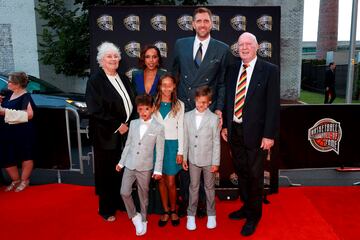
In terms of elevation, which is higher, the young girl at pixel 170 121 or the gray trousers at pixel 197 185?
the young girl at pixel 170 121

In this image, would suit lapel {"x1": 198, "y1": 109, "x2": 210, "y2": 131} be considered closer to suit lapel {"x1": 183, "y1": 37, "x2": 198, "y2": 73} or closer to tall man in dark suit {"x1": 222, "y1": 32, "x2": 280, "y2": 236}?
tall man in dark suit {"x1": 222, "y1": 32, "x2": 280, "y2": 236}

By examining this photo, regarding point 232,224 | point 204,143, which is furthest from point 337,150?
point 204,143

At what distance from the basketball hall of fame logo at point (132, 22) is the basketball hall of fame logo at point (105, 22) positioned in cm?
20

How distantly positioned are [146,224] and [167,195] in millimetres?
395

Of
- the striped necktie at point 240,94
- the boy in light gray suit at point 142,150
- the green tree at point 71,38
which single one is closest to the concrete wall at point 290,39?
the green tree at point 71,38

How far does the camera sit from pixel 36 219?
13.3 feet

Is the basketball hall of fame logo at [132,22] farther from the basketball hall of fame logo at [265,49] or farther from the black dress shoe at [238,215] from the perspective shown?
the black dress shoe at [238,215]

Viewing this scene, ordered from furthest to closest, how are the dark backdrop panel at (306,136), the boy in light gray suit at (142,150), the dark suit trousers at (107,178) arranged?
1. the dark backdrop panel at (306,136)
2. the dark suit trousers at (107,178)
3. the boy in light gray suit at (142,150)

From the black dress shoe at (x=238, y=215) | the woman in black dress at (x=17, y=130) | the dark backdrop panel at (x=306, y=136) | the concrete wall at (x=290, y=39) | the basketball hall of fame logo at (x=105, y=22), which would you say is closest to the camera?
the black dress shoe at (x=238, y=215)

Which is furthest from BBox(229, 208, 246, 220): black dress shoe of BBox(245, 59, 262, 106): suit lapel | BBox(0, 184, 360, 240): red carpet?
BBox(245, 59, 262, 106): suit lapel

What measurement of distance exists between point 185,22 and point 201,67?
109 centimetres

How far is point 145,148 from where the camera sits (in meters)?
3.45

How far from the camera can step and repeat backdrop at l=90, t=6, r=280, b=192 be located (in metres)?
4.36

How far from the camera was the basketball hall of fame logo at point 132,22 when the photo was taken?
4.38 meters
